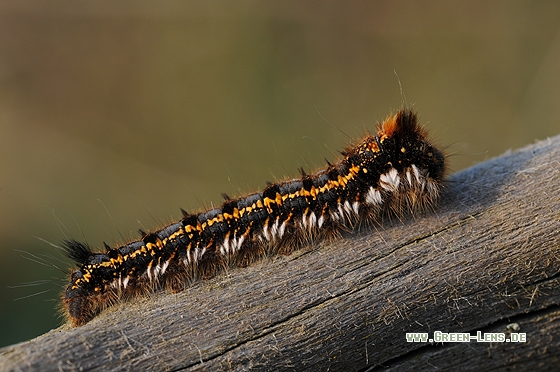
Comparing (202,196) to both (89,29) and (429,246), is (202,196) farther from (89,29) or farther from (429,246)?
(429,246)

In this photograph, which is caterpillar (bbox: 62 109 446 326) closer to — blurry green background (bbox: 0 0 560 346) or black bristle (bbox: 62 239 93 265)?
black bristle (bbox: 62 239 93 265)

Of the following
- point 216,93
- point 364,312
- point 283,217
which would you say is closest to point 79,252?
point 283,217

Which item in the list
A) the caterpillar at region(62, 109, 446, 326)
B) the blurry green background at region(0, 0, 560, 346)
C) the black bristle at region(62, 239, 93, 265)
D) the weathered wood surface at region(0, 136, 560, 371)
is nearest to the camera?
the weathered wood surface at region(0, 136, 560, 371)

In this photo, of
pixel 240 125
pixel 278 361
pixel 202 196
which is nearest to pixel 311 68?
pixel 240 125

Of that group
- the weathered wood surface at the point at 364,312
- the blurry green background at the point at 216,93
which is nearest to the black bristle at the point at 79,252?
the weathered wood surface at the point at 364,312

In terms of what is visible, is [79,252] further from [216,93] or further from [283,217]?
[216,93]

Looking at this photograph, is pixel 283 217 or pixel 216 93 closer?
pixel 283 217

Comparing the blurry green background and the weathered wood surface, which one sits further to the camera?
the blurry green background

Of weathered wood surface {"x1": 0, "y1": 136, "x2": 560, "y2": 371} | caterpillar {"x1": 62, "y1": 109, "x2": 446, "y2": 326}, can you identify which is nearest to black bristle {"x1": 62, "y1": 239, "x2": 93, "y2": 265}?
caterpillar {"x1": 62, "y1": 109, "x2": 446, "y2": 326}
